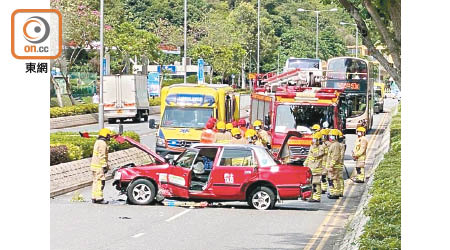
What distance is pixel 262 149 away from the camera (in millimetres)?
20250

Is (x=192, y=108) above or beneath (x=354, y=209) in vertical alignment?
above

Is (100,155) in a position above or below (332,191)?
above

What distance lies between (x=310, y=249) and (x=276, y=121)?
12538 millimetres

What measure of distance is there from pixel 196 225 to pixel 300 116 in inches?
409

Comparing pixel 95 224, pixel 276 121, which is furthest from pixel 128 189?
pixel 276 121

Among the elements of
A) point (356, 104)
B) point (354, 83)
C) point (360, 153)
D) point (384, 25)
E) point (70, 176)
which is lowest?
point (70, 176)

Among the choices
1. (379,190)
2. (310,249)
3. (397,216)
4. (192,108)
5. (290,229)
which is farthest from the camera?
(192,108)

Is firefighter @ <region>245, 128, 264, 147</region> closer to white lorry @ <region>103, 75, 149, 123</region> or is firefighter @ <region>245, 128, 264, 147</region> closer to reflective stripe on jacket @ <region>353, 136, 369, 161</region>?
reflective stripe on jacket @ <region>353, 136, 369, 161</region>

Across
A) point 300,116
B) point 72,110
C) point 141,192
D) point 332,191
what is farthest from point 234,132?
point 72,110

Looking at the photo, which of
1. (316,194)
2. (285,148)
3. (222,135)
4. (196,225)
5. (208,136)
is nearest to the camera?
(196,225)

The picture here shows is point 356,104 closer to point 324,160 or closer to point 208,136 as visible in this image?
point 208,136

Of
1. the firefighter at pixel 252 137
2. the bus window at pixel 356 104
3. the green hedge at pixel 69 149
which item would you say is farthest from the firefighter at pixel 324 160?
the bus window at pixel 356 104

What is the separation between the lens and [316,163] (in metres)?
22.3

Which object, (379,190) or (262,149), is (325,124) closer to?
(262,149)
